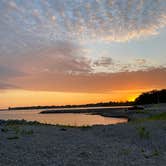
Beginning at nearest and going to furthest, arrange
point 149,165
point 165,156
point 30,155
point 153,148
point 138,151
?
point 149,165 → point 30,155 → point 165,156 → point 138,151 → point 153,148

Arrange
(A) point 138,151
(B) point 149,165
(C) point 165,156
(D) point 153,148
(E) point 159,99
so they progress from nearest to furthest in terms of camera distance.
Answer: (B) point 149,165
(C) point 165,156
(A) point 138,151
(D) point 153,148
(E) point 159,99

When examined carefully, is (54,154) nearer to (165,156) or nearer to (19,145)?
(19,145)

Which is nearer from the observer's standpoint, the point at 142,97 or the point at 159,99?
the point at 159,99

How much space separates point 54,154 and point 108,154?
278cm

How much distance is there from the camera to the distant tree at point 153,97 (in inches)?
6043

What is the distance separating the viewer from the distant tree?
504 ft

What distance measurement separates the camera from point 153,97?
15912cm

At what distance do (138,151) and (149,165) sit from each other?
3590 mm

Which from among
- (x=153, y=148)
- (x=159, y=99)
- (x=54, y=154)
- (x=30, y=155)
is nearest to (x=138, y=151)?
(x=153, y=148)

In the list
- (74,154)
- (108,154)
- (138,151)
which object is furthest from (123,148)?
(74,154)

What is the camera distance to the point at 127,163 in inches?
516

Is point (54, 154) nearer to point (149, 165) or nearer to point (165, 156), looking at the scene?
point (149, 165)

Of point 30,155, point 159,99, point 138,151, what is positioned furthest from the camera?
point 159,99

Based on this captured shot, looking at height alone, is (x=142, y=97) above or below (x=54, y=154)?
above
